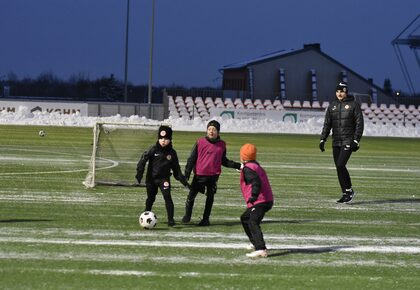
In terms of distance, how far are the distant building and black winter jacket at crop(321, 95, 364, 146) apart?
62.9 meters

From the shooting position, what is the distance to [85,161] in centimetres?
2538

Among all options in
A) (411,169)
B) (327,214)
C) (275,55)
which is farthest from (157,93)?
(327,214)

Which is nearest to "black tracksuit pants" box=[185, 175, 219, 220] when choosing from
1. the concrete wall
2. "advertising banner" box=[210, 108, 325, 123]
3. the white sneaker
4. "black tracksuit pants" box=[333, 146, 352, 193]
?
the white sneaker

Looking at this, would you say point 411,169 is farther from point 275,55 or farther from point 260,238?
point 275,55

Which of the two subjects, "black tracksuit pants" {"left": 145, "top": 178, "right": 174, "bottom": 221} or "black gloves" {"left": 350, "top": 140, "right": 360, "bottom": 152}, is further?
"black gloves" {"left": 350, "top": 140, "right": 360, "bottom": 152}

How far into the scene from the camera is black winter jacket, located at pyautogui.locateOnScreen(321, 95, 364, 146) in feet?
53.1

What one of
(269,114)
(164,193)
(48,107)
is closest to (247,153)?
(164,193)

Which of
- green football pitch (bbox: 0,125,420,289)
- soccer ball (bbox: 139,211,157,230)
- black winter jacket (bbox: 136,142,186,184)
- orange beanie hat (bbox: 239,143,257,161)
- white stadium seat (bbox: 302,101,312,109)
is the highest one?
white stadium seat (bbox: 302,101,312,109)

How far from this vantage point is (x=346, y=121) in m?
16.2

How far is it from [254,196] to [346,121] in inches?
243

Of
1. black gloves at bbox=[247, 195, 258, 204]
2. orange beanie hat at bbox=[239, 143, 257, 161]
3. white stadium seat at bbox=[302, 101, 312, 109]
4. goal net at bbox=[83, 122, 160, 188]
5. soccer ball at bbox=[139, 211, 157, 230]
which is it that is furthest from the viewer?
white stadium seat at bbox=[302, 101, 312, 109]

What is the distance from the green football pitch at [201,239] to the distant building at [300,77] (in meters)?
59.7

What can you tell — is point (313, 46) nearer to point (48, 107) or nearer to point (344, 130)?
point (48, 107)

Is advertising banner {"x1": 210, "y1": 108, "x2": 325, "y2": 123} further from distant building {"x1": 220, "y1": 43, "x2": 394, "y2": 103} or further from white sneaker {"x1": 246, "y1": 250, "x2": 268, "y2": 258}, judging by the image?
white sneaker {"x1": 246, "y1": 250, "x2": 268, "y2": 258}
